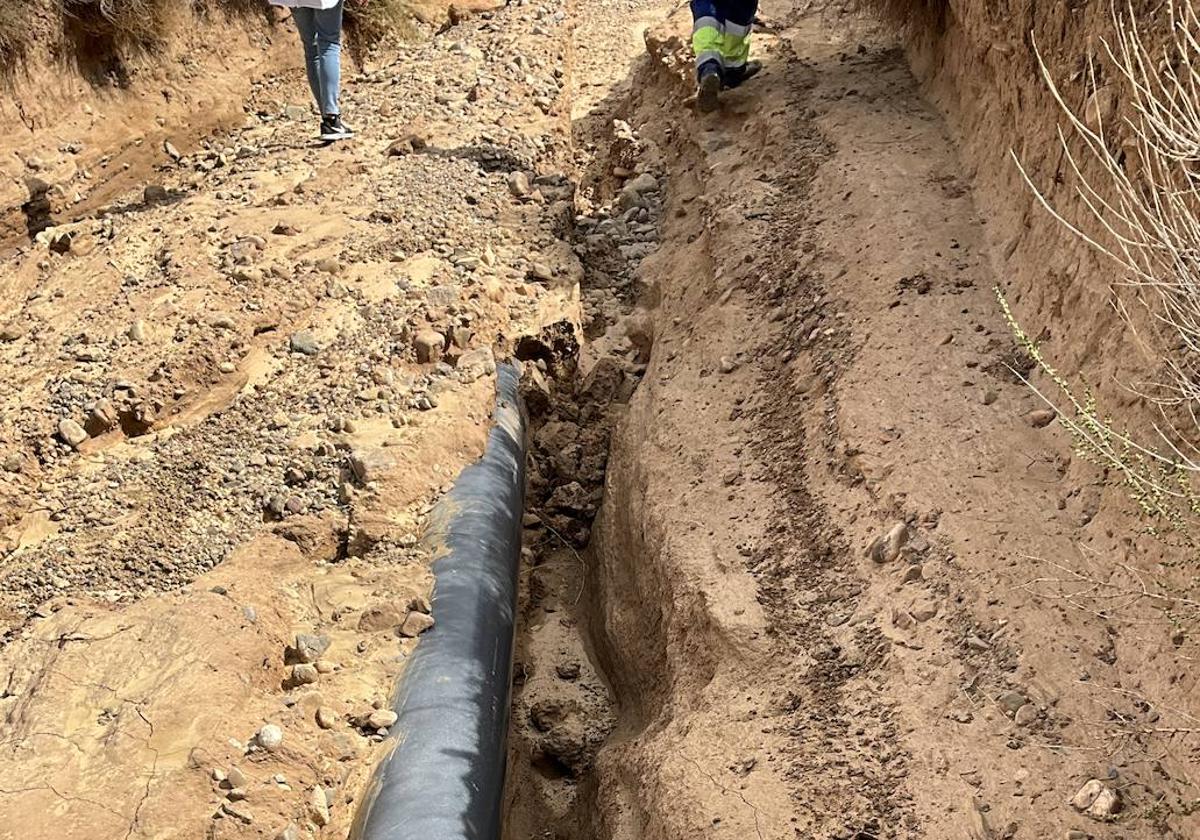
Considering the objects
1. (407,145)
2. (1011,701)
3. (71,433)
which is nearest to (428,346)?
(71,433)

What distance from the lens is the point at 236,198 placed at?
621cm

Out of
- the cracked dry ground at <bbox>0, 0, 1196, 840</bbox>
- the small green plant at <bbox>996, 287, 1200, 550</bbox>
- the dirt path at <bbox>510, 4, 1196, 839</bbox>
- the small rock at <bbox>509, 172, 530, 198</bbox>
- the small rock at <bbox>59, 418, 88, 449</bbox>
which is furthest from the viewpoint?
the small rock at <bbox>509, 172, 530, 198</bbox>

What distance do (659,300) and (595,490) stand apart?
1091 mm

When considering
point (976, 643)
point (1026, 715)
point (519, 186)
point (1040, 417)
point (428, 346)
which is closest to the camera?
point (1026, 715)

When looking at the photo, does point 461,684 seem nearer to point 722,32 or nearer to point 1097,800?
point 1097,800

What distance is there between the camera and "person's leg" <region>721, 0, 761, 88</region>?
5.77m

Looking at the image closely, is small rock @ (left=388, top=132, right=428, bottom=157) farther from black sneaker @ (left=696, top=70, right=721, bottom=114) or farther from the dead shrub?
the dead shrub

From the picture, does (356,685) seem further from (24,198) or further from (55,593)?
(24,198)

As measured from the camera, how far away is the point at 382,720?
3.29m

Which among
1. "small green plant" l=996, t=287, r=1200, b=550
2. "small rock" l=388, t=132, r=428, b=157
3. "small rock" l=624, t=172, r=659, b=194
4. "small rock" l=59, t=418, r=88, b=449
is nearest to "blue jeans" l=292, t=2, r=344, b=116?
"small rock" l=388, t=132, r=428, b=157

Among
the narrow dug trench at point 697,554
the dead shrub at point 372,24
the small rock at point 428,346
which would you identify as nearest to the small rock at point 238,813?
the narrow dug trench at point 697,554

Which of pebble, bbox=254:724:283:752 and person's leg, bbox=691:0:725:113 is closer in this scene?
pebble, bbox=254:724:283:752

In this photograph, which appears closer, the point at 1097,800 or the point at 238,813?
the point at 1097,800

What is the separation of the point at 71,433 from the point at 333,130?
9.26 ft
